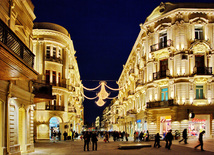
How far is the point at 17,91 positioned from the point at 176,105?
73.1 feet

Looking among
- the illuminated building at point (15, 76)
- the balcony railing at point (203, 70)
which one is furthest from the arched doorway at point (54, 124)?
the balcony railing at point (203, 70)

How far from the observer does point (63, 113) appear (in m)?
43.1

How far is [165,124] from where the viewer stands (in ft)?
121

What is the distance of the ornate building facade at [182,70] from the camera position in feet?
111

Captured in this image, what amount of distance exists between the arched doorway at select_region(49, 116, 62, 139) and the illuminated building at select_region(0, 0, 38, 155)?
21720 mm

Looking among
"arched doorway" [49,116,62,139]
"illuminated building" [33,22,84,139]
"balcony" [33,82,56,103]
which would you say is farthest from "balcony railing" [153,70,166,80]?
"balcony" [33,82,56,103]

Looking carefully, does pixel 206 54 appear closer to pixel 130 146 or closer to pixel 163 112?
pixel 163 112

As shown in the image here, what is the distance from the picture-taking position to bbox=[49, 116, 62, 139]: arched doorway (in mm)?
42062

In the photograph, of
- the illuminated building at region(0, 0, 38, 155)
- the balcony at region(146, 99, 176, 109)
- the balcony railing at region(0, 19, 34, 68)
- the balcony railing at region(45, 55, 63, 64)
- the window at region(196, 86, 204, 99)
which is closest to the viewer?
the balcony railing at region(0, 19, 34, 68)

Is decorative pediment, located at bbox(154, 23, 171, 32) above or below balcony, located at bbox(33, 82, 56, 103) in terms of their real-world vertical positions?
above

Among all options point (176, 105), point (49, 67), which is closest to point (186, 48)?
point (176, 105)

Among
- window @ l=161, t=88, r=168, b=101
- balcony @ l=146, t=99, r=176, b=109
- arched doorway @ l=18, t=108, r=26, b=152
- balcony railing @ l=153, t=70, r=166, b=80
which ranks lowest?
arched doorway @ l=18, t=108, r=26, b=152

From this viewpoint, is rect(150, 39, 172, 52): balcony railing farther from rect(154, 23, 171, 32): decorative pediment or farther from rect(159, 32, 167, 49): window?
rect(154, 23, 171, 32): decorative pediment

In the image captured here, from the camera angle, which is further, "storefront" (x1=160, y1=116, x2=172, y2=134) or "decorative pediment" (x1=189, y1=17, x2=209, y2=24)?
"storefront" (x1=160, y1=116, x2=172, y2=134)
